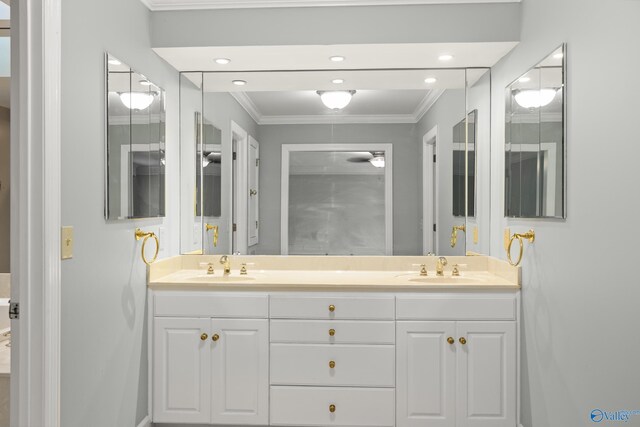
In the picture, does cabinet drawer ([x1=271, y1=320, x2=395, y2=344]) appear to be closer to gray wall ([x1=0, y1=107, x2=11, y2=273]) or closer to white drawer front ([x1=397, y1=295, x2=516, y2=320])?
white drawer front ([x1=397, y1=295, x2=516, y2=320])

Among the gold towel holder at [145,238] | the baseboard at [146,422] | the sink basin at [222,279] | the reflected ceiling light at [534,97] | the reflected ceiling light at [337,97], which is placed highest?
the reflected ceiling light at [337,97]

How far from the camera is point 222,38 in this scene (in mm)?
2529

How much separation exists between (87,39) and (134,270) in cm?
108

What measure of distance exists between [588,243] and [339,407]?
144 centimetres

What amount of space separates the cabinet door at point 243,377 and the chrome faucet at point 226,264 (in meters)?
0.46

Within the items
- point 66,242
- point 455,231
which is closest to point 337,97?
point 455,231

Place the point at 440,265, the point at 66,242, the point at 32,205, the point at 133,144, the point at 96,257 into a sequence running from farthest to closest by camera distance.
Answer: the point at 440,265 < the point at 133,144 < the point at 96,257 < the point at 66,242 < the point at 32,205

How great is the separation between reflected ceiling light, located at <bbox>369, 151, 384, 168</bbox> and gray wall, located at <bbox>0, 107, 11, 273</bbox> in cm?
208

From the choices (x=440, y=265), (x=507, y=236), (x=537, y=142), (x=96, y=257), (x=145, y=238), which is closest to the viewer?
(x=96, y=257)

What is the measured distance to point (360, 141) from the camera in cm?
303

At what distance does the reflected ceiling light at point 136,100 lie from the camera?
224 centimetres

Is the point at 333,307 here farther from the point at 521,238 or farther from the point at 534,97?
the point at 534,97

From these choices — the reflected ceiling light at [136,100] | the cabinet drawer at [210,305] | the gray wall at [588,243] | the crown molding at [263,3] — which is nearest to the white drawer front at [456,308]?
the gray wall at [588,243]

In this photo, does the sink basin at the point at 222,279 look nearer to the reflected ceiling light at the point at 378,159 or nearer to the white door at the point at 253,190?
the white door at the point at 253,190
